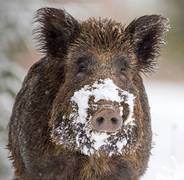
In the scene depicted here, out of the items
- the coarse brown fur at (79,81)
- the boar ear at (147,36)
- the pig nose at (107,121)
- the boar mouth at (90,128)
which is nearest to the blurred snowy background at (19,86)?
the boar ear at (147,36)

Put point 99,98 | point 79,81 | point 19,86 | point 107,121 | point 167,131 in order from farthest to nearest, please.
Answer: point 167,131 → point 19,86 → point 79,81 → point 99,98 → point 107,121

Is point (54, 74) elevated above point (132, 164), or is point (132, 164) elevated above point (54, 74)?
point (54, 74)

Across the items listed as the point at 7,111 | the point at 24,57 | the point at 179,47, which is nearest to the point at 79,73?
the point at 7,111

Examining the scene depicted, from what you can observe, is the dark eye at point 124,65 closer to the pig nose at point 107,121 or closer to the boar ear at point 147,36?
the boar ear at point 147,36

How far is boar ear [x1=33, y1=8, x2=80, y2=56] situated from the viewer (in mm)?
7770

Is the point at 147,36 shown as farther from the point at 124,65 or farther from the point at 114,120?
the point at 114,120

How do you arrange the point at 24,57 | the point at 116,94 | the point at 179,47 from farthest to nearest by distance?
the point at 179,47 → the point at 24,57 → the point at 116,94

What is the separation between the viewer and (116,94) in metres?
6.84

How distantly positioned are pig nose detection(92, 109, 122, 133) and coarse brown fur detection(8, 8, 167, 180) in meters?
0.60

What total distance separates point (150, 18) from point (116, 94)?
53.8 inches

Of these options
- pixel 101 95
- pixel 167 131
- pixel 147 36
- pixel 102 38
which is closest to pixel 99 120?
pixel 101 95

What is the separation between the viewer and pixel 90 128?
23.0 ft

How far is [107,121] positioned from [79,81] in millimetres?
902

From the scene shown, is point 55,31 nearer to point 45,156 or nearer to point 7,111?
point 45,156
